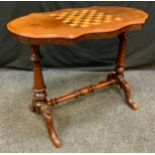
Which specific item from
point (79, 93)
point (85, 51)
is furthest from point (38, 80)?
point (85, 51)

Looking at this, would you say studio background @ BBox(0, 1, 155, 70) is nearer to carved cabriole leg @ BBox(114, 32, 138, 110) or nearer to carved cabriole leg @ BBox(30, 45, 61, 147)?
carved cabriole leg @ BBox(114, 32, 138, 110)

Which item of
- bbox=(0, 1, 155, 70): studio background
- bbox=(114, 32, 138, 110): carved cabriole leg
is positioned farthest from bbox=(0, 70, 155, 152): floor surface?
bbox=(0, 1, 155, 70): studio background

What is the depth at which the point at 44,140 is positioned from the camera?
1370 millimetres

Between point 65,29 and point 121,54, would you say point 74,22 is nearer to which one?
point 65,29

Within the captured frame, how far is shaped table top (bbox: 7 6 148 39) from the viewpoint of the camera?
43.4 inches

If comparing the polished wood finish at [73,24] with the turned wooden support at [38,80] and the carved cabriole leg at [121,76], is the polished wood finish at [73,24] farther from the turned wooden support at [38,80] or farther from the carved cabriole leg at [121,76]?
the carved cabriole leg at [121,76]

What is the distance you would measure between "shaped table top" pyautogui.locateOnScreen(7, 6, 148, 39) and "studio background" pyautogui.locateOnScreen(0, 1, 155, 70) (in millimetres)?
496

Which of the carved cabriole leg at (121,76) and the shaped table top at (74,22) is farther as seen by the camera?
the carved cabriole leg at (121,76)

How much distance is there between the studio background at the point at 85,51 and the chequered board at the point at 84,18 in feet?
1.58

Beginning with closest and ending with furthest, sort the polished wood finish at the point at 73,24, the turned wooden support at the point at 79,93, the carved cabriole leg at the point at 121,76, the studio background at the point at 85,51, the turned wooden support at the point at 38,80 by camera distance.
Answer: the polished wood finish at the point at 73,24
the turned wooden support at the point at 38,80
the turned wooden support at the point at 79,93
the carved cabriole leg at the point at 121,76
the studio background at the point at 85,51

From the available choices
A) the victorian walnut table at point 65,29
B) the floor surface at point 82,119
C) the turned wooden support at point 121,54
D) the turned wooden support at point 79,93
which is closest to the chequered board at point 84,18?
the victorian walnut table at point 65,29

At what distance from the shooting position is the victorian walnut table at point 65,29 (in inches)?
42.9

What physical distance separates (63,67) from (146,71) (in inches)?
28.3

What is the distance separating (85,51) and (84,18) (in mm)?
701
